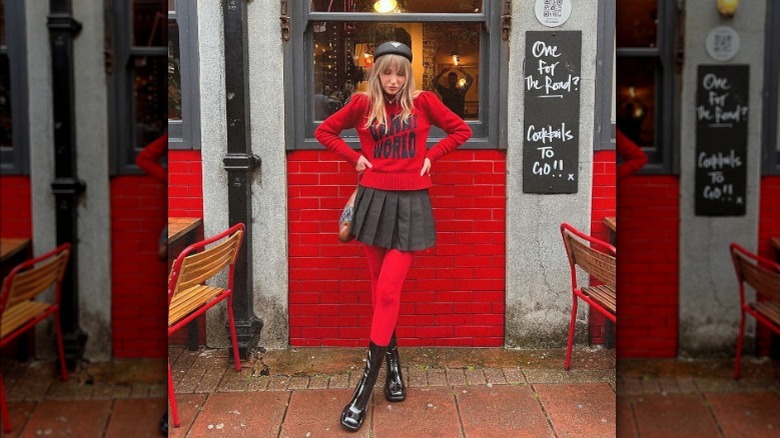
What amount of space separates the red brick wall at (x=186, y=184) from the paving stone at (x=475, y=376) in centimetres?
138

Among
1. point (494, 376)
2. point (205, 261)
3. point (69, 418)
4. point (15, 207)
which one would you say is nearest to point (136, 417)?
point (69, 418)

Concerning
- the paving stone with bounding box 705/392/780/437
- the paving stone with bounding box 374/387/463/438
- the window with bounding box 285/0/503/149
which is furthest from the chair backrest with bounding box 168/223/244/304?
the paving stone with bounding box 705/392/780/437

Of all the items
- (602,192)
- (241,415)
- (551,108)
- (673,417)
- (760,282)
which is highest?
(551,108)

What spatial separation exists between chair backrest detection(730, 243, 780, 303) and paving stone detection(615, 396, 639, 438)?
42cm

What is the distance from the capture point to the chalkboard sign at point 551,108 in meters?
2.78

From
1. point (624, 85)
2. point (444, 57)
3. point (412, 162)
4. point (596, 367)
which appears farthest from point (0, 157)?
point (596, 367)

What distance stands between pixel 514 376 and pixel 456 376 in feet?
0.84

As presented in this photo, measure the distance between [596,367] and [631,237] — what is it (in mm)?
1577

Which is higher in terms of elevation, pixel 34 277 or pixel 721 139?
pixel 721 139

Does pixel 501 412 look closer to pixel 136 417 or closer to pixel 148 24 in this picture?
pixel 136 417

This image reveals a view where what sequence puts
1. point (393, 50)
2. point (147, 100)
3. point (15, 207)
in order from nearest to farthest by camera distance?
point (15, 207) < point (147, 100) < point (393, 50)

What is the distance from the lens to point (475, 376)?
9.68 ft

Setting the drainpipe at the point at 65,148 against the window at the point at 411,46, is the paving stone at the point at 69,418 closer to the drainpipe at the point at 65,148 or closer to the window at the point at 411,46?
the drainpipe at the point at 65,148

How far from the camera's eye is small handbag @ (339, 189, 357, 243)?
9.04 feet
